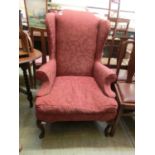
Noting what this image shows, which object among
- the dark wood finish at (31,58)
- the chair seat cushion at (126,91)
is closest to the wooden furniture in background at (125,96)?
the chair seat cushion at (126,91)

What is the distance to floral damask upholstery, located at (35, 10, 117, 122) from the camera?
1.38 meters

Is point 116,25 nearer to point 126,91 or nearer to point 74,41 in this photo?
point 74,41

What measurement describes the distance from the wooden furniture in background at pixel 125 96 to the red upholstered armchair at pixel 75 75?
10 centimetres

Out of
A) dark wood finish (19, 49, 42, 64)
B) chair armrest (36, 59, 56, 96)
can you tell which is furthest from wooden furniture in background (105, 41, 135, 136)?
dark wood finish (19, 49, 42, 64)

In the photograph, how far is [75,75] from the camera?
1.92 m

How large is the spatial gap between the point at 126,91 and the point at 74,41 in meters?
0.79

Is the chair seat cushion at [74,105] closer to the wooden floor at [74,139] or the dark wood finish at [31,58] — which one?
the wooden floor at [74,139]

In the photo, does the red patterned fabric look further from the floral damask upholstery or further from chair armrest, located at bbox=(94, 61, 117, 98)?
chair armrest, located at bbox=(94, 61, 117, 98)

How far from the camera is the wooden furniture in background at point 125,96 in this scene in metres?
1.49
